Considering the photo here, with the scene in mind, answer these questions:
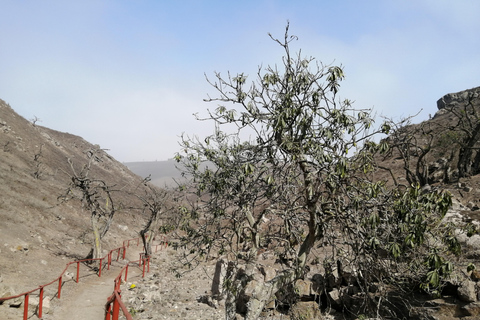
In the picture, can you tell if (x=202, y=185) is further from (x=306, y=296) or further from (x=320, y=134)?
(x=306, y=296)

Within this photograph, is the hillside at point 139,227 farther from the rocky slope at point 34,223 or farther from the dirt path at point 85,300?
the dirt path at point 85,300

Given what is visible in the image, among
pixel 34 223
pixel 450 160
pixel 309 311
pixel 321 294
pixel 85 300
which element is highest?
pixel 450 160

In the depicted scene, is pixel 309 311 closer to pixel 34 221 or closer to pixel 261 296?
pixel 261 296

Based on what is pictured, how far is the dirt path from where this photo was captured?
396 inches

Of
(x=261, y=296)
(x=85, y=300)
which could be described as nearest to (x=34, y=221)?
(x=85, y=300)

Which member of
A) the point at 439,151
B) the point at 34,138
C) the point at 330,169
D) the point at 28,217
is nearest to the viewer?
the point at 330,169

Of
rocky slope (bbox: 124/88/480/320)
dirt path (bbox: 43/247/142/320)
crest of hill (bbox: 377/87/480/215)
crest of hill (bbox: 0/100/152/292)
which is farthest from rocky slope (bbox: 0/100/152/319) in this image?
crest of hill (bbox: 377/87/480/215)

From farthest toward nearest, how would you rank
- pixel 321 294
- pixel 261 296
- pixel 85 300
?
1. pixel 321 294
2. pixel 85 300
3. pixel 261 296

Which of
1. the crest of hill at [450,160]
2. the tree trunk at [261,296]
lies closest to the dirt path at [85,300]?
the tree trunk at [261,296]

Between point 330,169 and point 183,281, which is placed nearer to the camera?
point 330,169

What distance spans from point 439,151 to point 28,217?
36.8m

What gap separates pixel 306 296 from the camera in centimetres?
1265

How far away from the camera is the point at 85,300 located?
11859 mm

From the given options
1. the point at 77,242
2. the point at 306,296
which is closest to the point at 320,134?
the point at 306,296
